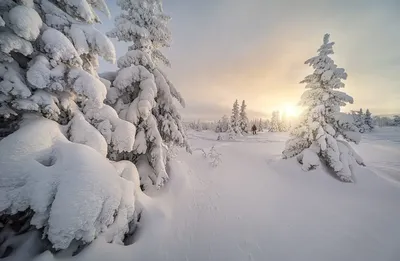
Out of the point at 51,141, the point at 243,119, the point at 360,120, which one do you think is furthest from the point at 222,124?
the point at 51,141

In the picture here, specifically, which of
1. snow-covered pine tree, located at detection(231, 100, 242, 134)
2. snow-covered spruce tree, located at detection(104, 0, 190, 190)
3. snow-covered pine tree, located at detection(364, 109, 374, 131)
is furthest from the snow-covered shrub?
snow-covered pine tree, located at detection(364, 109, 374, 131)

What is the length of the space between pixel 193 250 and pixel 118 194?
306cm

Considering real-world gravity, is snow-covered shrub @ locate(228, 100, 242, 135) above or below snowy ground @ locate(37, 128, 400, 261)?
above

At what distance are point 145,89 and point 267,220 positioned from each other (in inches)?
291

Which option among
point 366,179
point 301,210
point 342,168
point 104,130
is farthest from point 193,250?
point 366,179

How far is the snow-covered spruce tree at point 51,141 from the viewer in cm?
337

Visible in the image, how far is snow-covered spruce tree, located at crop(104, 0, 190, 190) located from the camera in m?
7.53

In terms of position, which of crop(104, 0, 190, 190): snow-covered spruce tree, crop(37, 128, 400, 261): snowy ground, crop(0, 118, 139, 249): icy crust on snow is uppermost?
crop(104, 0, 190, 190): snow-covered spruce tree

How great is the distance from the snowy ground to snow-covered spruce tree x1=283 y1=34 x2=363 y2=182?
35.3 inches

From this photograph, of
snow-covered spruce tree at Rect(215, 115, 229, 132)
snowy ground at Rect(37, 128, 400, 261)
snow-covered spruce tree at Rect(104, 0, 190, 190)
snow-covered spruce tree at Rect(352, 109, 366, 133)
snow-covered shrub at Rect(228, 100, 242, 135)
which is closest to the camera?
snowy ground at Rect(37, 128, 400, 261)

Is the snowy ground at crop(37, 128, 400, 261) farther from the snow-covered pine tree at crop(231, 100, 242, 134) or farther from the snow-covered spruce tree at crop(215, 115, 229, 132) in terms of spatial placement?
the snow-covered spruce tree at crop(215, 115, 229, 132)

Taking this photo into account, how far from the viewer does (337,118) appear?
12.1 m

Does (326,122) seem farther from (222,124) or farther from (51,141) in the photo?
(222,124)

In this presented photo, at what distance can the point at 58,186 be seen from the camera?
3.54m
